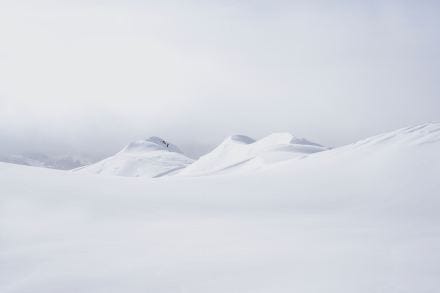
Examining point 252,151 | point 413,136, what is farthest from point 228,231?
point 252,151

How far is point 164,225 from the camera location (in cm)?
938

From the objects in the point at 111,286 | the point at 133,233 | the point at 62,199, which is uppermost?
the point at 62,199

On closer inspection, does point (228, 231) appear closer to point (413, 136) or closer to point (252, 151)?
point (413, 136)

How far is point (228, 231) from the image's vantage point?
348 inches

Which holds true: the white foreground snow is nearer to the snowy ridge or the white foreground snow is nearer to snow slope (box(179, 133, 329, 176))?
the snowy ridge

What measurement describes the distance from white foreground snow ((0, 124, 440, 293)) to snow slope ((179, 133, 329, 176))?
51.0 metres

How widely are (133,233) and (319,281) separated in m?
Answer: 4.39

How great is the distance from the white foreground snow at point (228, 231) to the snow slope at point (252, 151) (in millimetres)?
51003

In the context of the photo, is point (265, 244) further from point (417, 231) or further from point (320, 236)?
point (417, 231)

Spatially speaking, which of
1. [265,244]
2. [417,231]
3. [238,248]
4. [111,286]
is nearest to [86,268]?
[111,286]

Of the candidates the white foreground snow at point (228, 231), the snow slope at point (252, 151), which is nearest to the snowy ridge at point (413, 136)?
the white foreground snow at point (228, 231)

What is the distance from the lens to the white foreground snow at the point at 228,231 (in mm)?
5918

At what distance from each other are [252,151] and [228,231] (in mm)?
108864

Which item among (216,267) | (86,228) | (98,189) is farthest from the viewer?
(98,189)
